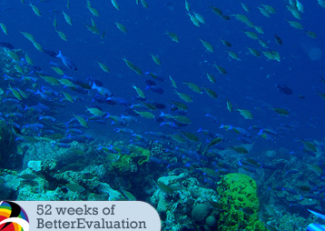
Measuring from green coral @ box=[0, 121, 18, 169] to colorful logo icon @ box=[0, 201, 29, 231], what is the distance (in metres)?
4.75

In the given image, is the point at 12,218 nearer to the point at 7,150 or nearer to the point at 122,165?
the point at 122,165

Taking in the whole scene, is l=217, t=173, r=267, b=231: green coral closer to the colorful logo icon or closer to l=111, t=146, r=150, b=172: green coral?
l=111, t=146, r=150, b=172: green coral

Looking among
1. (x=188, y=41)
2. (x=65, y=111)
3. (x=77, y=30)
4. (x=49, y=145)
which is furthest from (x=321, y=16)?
(x=77, y=30)

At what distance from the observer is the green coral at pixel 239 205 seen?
4.30 metres

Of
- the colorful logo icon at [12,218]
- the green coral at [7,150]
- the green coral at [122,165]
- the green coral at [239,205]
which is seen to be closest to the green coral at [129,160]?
the green coral at [122,165]

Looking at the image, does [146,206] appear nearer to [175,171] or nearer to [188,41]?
[175,171]

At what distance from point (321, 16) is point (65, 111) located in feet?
216

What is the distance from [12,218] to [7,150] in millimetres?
5244

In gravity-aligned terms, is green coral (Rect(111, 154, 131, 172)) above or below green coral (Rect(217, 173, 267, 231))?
above

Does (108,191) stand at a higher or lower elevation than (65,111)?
lower

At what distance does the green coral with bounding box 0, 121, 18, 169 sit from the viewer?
18.5ft

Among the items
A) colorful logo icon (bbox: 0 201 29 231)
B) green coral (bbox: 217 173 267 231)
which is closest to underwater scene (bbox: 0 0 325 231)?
green coral (bbox: 217 173 267 231)

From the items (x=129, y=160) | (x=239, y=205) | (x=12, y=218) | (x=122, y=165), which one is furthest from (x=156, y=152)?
(x=12, y=218)

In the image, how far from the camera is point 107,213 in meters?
2.07
